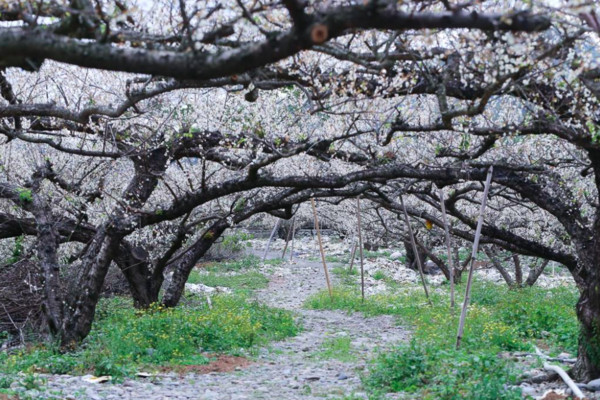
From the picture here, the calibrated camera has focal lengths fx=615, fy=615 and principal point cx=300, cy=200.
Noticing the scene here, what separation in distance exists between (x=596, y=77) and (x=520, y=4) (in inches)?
71.1

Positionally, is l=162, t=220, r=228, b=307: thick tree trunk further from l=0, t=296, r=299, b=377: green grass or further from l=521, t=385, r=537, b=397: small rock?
l=521, t=385, r=537, b=397: small rock

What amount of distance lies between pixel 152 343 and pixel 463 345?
18.1 ft

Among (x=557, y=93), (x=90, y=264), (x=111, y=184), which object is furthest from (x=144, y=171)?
(x=557, y=93)

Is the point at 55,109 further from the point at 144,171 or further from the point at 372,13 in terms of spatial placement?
the point at 144,171

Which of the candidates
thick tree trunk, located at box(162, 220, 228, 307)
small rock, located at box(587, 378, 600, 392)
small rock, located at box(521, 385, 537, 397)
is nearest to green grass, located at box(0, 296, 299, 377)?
thick tree trunk, located at box(162, 220, 228, 307)

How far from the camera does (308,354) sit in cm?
1190

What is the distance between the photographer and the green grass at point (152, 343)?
Result: 31.5 feet

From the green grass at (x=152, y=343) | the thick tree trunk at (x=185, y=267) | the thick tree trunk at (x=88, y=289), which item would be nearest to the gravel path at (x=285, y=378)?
the green grass at (x=152, y=343)

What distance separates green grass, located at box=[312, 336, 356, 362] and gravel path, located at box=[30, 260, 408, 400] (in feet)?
0.25

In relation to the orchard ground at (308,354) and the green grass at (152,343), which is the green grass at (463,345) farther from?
the green grass at (152,343)

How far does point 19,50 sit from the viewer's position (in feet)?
12.2

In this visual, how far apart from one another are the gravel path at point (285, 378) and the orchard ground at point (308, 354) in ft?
0.08

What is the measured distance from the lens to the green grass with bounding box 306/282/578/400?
7.18m

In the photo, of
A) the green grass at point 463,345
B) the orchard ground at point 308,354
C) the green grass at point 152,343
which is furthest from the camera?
the green grass at point 152,343
